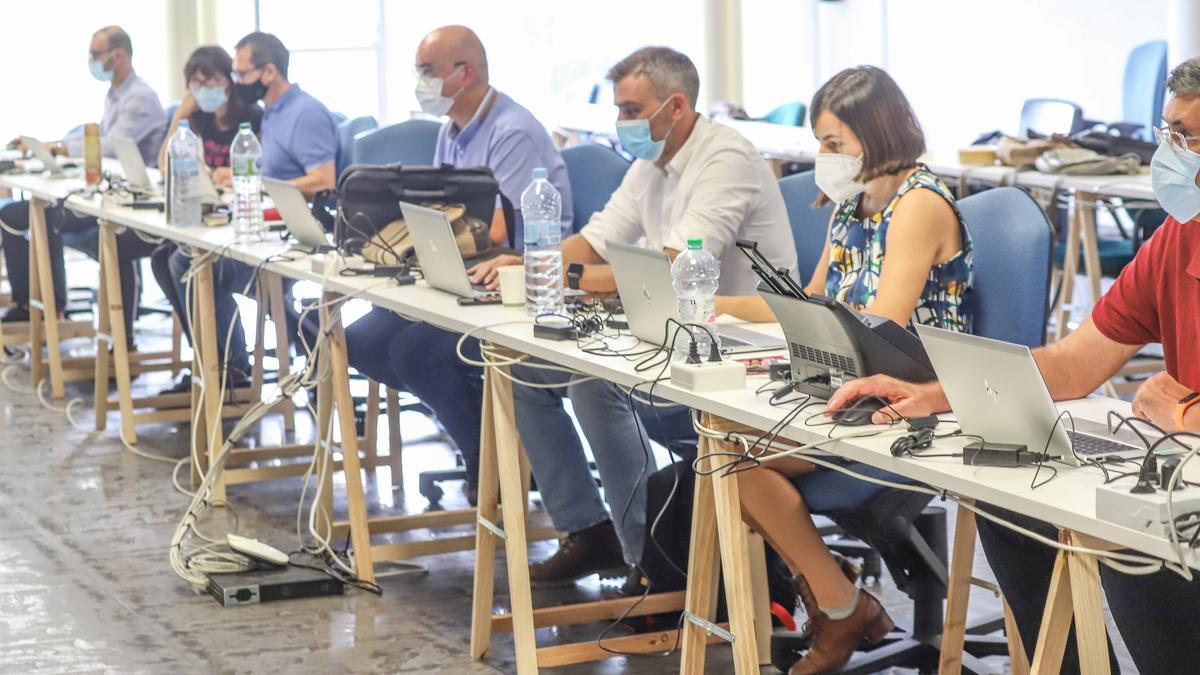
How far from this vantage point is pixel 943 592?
2611 millimetres

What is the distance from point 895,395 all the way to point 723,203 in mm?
1164

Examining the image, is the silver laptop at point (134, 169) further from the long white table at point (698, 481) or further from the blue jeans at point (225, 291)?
the long white table at point (698, 481)

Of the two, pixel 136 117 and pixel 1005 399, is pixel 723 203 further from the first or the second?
pixel 136 117


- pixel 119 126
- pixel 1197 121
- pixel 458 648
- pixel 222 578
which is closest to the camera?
pixel 1197 121

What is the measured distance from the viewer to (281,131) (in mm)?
4867

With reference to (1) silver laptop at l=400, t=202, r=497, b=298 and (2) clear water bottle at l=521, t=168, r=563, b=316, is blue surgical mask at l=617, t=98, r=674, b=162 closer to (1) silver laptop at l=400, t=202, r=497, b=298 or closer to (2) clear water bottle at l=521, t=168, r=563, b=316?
(2) clear water bottle at l=521, t=168, r=563, b=316

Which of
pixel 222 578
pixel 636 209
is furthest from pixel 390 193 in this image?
pixel 222 578

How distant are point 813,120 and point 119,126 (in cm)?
415

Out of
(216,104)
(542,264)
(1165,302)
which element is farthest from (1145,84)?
(1165,302)

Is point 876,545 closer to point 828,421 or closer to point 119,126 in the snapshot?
point 828,421

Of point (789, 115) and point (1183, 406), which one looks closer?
point (1183, 406)

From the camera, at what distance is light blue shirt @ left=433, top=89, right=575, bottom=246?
12.5ft

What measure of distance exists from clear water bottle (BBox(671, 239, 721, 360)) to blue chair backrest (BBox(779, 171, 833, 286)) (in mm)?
807

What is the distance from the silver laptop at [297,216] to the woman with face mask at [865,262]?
4.74 feet
